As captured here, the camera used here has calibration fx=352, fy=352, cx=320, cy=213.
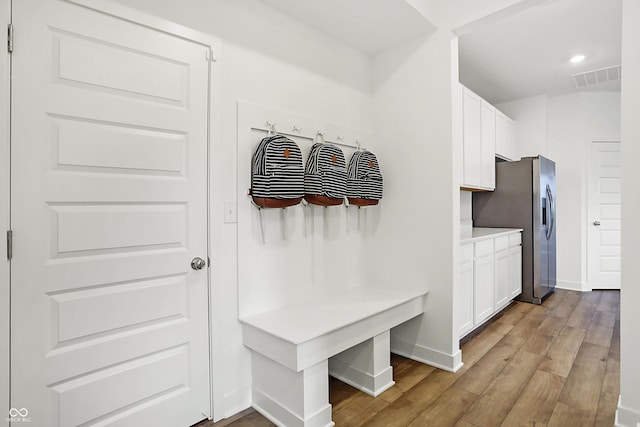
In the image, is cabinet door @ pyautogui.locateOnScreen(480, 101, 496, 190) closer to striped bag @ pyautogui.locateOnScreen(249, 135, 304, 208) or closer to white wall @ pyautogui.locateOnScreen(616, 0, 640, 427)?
white wall @ pyautogui.locateOnScreen(616, 0, 640, 427)

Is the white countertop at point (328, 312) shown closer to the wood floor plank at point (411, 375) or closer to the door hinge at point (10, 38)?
the wood floor plank at point (411, 375)

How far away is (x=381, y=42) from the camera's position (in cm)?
276

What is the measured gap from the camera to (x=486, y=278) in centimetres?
329

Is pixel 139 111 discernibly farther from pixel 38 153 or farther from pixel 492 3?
pixel 492 3

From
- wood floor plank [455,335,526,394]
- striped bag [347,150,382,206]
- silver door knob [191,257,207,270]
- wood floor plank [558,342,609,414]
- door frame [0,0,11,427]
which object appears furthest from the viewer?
striped bag [347,150,382,206]

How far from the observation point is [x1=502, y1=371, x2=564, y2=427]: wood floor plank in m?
1.90

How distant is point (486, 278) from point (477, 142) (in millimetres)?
1395

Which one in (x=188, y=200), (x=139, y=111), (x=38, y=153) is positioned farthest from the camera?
(x=188, y=200)

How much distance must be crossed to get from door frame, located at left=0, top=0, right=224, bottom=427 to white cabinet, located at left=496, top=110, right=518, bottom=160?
352 centimetres

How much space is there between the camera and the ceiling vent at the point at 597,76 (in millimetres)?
3912

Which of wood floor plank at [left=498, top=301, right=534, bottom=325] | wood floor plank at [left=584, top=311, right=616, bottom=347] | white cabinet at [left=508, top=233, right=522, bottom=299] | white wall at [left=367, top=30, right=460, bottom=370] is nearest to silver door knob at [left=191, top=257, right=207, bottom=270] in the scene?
white wall at [left=367, top=30, right=460, bottom=370]

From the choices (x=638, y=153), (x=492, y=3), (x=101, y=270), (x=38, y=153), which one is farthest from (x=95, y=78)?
(x=638, y=153)

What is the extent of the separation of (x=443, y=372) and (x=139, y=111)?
8.18 ft

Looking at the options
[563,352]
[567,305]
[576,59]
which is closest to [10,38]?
[563,352]
